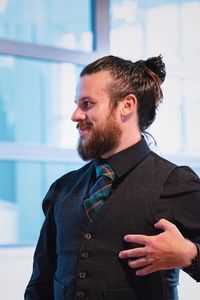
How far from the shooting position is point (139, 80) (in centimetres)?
152

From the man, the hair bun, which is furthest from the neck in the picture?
the hair bun

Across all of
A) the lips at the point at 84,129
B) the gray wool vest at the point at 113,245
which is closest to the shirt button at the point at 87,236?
the gray wool vest at the point at 113,245

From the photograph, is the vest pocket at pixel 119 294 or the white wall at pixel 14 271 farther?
the white wall at pixel 14 271

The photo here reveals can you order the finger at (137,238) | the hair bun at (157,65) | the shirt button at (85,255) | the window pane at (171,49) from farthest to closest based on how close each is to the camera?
the window pane at (171,49)
the hair bun at (157,65)
the shirt button at (85,255)
the finger at (137,238)

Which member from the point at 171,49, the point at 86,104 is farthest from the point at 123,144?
the point at 171,49

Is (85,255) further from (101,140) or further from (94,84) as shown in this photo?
(94,84)

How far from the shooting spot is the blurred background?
8.54ft

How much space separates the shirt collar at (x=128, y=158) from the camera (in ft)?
4.62

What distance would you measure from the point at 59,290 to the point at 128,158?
443 mm

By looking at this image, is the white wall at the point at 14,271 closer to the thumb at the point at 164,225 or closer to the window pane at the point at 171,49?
the window pane at the point at 171,49

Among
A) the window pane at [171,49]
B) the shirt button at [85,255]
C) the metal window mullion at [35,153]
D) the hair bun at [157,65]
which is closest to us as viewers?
the shirt button at [85,255]

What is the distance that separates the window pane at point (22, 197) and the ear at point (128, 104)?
1.29m

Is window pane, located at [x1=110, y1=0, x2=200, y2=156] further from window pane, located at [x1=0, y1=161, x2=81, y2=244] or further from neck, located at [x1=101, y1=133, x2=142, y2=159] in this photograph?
neck, located at [x1=101, y1=133, x2=142, y2=159]

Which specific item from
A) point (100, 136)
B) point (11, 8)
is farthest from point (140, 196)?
point (11, 8)
